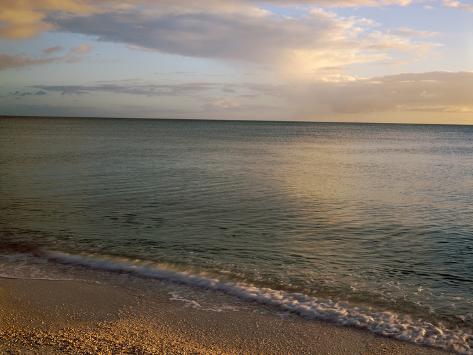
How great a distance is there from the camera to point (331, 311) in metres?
9.06

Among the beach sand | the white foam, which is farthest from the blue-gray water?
the beach sand

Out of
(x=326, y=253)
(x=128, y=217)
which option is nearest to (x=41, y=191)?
(x=128, y=217)

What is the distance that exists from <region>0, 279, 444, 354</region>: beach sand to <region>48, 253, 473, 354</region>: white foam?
340 millimetres

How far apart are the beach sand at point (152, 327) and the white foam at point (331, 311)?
0.34 meters

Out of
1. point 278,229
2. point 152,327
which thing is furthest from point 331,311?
point 278,229

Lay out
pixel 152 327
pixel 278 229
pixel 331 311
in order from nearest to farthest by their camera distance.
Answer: pixel 152 327 < pixel 331 311 < pixel 278 229

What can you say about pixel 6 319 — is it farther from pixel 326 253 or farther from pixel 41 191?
pixel 41 191

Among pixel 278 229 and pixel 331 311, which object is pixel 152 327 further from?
pixel 278 229

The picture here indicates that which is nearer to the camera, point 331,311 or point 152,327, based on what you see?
point 152,327

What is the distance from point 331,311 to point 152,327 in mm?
3516

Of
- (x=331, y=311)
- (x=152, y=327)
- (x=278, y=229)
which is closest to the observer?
(x=152, y=327)

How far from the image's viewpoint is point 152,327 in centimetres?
794

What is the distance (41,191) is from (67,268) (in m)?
Result: 12.9

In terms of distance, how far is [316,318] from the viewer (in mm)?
8727
